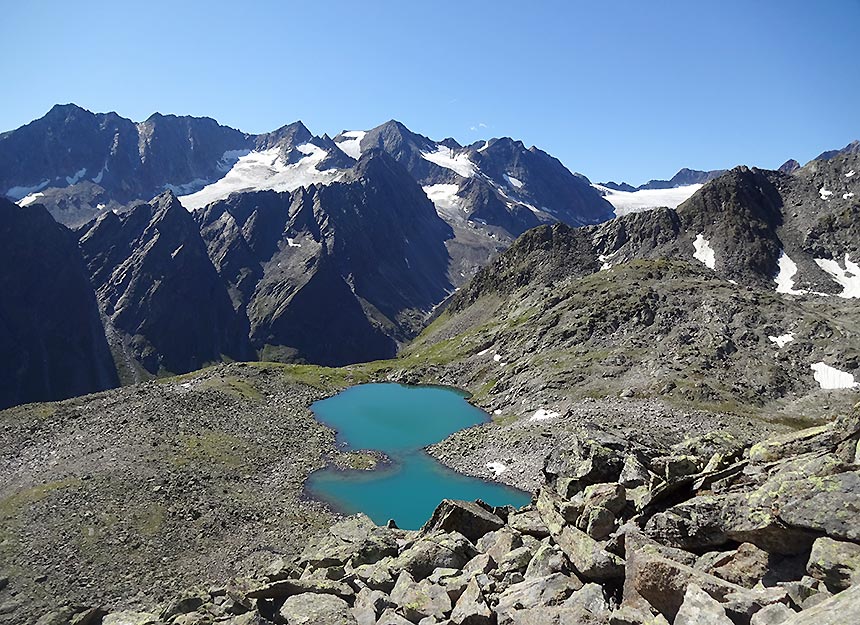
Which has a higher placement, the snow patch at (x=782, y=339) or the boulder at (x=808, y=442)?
the boulder at (x=808, y=442)

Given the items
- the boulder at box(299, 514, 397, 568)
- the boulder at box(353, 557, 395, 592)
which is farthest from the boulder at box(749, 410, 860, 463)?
the boulder at box(299, 514, 397, 568)

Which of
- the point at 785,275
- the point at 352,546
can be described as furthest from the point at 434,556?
the point at 785,275

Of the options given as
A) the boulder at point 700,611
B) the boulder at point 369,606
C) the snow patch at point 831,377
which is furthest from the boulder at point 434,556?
the snow patch at point 831,377

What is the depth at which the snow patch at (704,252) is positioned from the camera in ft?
567

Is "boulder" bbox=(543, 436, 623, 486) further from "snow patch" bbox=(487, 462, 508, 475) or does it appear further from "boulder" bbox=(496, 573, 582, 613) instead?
"snow patch" bbox=(487, 462, 508, 475)

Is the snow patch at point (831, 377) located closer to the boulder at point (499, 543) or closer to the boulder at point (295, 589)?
the boulder at point (499, 543)

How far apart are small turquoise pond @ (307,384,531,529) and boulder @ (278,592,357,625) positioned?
101ft

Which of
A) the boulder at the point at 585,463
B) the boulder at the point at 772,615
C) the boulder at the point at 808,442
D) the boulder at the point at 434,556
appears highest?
the boulder at the point at 808,442

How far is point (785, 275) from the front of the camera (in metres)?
166

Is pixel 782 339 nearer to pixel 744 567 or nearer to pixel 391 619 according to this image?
pixel 744 567

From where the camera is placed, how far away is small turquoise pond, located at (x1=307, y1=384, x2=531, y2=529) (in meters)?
57.5

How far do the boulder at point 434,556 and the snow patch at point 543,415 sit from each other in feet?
174

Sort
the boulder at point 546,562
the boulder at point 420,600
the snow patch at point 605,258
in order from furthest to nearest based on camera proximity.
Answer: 1. the snow patch at point 605,258
2. the boulder at point 420,600
3. the boulder at point 546,562

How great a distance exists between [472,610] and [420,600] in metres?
3.25
